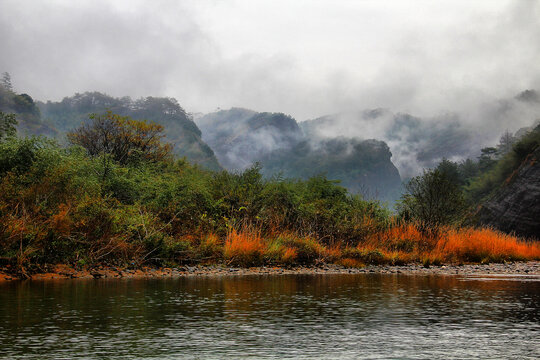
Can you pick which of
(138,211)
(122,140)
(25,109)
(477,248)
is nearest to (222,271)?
(138,211)

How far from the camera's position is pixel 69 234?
14.4m

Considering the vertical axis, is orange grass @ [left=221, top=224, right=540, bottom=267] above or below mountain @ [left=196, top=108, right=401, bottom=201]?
below

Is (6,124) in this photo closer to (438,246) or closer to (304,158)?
(438,246)

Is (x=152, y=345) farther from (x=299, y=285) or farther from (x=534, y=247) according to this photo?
(x=534, y=247)

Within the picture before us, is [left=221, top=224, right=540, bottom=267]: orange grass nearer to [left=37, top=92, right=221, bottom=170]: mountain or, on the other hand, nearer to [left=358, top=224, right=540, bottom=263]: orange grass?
[left=358, top=224, right=540, bottom=263]: orange grass

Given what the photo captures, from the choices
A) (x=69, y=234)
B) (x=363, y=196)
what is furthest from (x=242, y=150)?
(x=69, y=234)

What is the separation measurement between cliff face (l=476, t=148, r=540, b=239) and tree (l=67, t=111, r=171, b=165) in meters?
20.8

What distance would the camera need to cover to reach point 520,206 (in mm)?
34562

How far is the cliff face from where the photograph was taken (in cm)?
3298

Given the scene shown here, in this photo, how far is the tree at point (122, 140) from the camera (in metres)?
29.6

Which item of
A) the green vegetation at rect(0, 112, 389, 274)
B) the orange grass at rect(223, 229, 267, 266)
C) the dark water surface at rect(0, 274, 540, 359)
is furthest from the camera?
the orange grass at rect(223, 229, 267, 266)

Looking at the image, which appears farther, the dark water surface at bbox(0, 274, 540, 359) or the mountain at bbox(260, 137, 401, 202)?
the mountain at bbox(260, 137, 401, 202)

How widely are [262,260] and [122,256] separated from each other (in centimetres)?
423

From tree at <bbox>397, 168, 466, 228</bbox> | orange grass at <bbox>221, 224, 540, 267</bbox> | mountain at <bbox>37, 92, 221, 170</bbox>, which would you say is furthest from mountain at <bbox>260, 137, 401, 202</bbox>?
orange grass at <bbox>221, 224, 540, 267</bbox>
